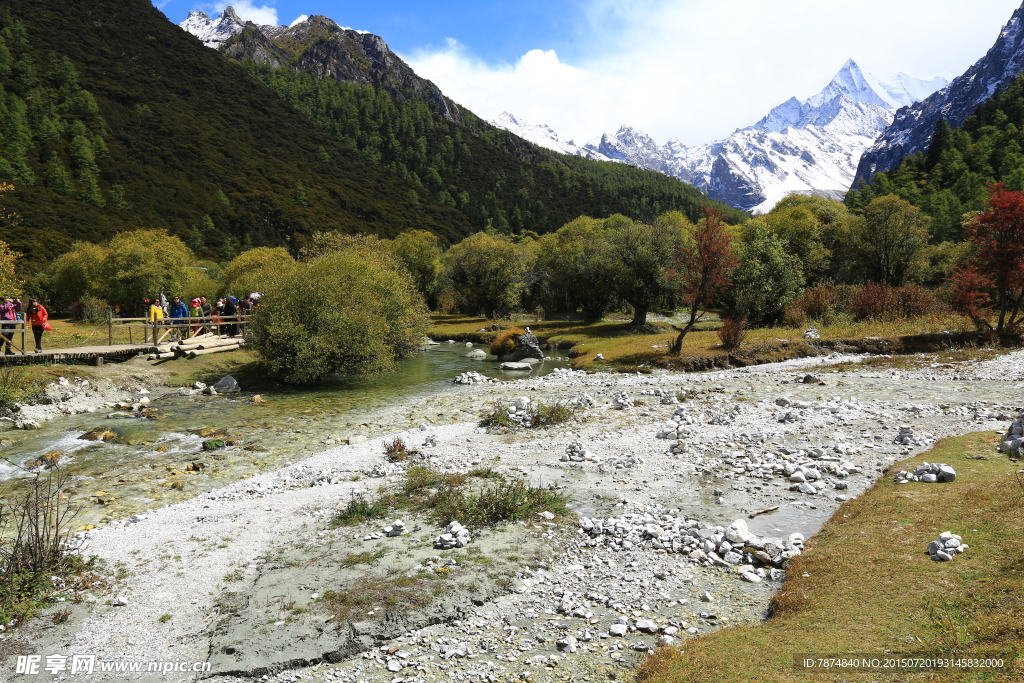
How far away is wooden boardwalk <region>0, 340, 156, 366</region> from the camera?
84.3 ft

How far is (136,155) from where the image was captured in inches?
5428

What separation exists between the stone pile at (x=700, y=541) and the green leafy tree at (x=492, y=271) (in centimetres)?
5572

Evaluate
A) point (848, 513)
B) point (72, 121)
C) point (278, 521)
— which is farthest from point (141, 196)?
point (848, 513)

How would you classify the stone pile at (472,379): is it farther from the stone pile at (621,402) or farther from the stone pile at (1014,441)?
the stone pile at (1014,441)

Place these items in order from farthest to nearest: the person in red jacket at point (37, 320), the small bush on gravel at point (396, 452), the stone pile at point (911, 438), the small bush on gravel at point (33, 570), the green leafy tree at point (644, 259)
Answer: the green leafy tree at point (644, 259), the person in red jacket at point (37, 320), the small bush on gravel at point (396, 452), the stone pile at point (911, 438), the small bush on gravel at point (33, 570)

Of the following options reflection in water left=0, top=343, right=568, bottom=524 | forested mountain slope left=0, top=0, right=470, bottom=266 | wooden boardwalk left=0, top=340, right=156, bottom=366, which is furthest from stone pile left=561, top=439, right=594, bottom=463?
forested mountain slope left=0, top=0, right=470, bottom=266

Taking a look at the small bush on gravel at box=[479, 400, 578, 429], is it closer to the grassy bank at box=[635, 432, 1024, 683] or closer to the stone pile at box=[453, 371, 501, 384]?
the stone pile at box=[453, 371, 501, 384]

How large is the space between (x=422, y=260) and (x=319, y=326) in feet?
153

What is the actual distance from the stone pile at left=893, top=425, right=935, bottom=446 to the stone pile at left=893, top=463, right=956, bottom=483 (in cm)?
344

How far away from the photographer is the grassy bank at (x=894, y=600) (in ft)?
18.1

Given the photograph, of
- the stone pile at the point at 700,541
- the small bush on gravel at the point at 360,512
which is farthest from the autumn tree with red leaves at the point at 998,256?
the small bush on gravel at the point at 360,512

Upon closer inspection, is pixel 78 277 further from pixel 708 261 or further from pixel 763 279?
pixel 763 279

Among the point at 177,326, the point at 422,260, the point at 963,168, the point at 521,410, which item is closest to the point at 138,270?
the point at 177,326

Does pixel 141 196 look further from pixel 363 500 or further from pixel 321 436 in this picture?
pixel 363 500
